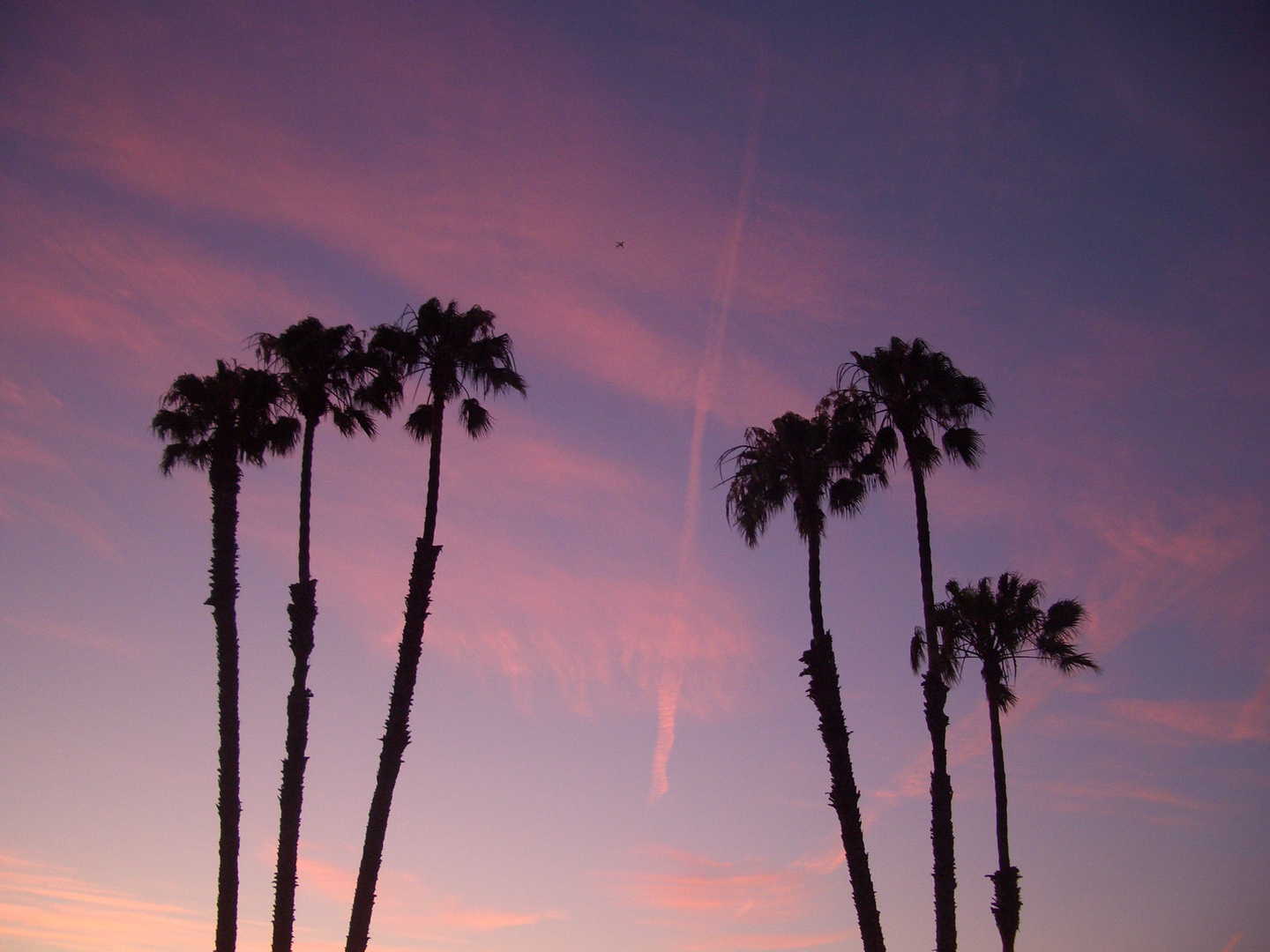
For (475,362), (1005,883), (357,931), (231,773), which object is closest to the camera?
(357,931)

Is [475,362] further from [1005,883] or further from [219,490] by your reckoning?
[1005,883]

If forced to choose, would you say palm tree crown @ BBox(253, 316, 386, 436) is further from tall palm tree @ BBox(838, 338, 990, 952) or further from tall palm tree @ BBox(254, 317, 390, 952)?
tall palm tree @ BBox(838, 338, 990, 952)

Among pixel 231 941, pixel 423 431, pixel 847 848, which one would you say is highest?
pixel 423 431

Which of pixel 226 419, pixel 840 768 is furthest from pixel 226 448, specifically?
pixel 840 768

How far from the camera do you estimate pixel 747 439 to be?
2991 cm

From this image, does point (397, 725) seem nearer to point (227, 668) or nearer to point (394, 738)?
point (394, 738)

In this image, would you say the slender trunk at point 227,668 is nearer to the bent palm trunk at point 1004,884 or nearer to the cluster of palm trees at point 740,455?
the cluster of palm trees at point 740,455

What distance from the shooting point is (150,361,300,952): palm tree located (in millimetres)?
25922

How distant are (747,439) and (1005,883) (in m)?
14.1

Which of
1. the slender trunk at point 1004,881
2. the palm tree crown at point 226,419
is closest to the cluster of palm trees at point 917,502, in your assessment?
the slender trunk at point 1004,881

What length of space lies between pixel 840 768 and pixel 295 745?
1364 centimetres

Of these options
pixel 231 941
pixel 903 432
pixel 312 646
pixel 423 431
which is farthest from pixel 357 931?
pixel 903 432

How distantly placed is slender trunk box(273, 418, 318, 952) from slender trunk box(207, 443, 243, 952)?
1155 millimetres

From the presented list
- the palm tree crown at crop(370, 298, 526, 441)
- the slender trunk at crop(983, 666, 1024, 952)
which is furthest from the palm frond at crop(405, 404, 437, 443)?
the slender trunk at crop(983, 666, 1024, 952)
